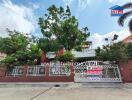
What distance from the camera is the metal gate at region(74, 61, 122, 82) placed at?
50.0ft

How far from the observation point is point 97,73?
15.4 metres

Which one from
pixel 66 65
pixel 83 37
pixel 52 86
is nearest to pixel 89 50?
pixel 83 37

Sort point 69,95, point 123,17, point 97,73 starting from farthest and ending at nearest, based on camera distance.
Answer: point 123,17 → point 97,73 → point 69,95

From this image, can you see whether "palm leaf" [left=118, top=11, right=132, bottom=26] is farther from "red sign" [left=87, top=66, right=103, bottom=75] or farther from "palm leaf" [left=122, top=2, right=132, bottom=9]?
"red sign" [left=87, top=66, right=103, bottom=75]

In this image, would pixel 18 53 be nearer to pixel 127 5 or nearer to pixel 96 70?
pixel 96 70

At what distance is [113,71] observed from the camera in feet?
50.7

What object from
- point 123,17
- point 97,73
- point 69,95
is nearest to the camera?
point 69,95

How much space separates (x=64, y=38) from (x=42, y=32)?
226cm

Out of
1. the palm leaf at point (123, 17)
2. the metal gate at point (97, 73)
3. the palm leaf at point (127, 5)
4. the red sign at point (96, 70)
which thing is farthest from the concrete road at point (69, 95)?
the palm leaf at point (127, 5)

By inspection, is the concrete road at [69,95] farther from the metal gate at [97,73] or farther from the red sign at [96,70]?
the red sign at [96,70]

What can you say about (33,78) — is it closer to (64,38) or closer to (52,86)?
(52,86)

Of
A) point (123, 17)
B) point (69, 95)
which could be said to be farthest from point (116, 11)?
point (69, 95)

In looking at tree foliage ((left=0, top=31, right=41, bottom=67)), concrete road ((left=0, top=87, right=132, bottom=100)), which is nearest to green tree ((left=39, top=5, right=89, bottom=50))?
tree foliage ((left=0, top=31, right=41, bottom=67))

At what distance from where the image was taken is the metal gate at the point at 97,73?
15242 mm
